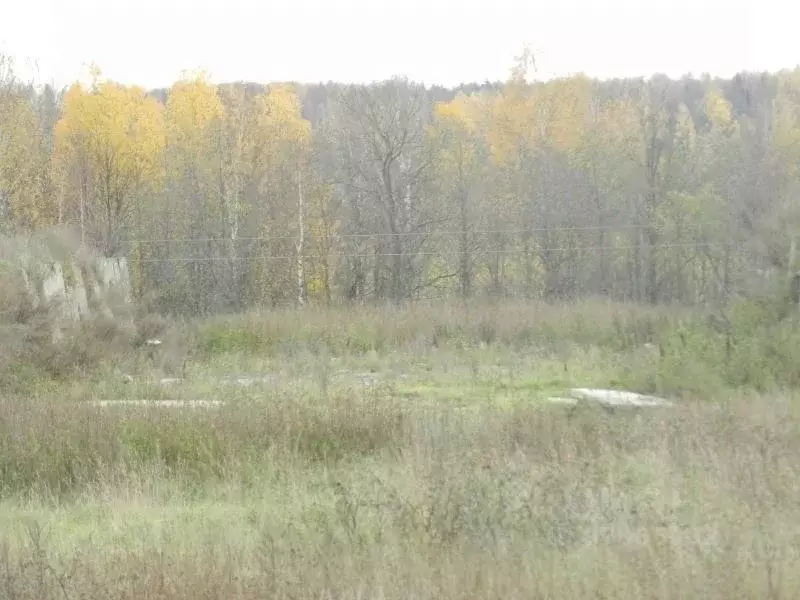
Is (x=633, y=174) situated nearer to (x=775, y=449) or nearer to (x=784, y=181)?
(x=784, y=181)

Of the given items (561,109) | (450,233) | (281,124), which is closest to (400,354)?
(450,233)

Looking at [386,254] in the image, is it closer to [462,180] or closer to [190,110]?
[462,180]

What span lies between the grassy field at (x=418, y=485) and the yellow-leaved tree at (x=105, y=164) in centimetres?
1997

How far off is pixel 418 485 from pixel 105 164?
31686 mm

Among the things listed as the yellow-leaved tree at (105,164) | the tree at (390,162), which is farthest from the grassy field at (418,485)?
the yellow-leaved tree at (105,164)

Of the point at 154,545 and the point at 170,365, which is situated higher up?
the point at 154,545

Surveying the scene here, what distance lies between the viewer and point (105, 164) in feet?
116

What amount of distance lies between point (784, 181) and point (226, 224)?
746 inches

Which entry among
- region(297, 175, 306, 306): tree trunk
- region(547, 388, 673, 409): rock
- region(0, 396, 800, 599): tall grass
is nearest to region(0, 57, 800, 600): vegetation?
region(0, 396, 800, 599): tall grass

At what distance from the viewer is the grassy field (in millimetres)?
4840

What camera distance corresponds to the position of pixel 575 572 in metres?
4.82

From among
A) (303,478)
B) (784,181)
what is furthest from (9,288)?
(784,181)

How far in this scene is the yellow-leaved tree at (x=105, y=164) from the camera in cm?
3459

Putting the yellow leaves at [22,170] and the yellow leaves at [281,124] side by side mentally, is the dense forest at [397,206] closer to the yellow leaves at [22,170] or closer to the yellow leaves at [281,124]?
the yellow leaves at [281,124]
